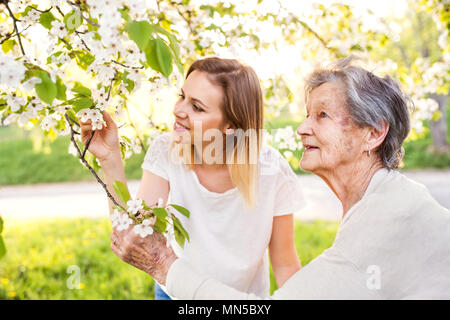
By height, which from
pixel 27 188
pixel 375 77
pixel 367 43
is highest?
pixel 367 43

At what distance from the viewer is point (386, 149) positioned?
5.95 feet

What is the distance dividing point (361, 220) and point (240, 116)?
0.95 metres

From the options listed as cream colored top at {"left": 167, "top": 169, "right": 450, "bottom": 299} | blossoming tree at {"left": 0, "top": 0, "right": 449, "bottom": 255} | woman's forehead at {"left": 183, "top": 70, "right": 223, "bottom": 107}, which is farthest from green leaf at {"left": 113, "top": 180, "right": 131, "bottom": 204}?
woman's forehead at {"left": 183, "top": 70, "right": 223, "bottom": 107}

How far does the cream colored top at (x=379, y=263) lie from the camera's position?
1461mm

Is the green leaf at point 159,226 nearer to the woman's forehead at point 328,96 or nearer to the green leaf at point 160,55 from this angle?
the green leaf at point 160,55

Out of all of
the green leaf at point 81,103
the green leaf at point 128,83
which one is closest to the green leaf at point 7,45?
the green leaf at point 81,103

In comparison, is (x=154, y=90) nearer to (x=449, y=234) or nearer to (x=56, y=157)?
(x=449, y=234)

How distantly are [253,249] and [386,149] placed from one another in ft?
2.86

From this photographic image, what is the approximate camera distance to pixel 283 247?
7.61ft

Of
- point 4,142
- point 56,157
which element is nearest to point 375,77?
point 56,157

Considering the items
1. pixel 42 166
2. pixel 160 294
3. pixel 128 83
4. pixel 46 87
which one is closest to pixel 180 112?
pixel 128 83

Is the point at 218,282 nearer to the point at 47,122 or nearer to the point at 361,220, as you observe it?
the point at 361,220

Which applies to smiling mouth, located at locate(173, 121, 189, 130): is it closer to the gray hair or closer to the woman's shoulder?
the woman's shoulder

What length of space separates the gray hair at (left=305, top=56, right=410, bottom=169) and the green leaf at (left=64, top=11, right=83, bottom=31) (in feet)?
3.52
